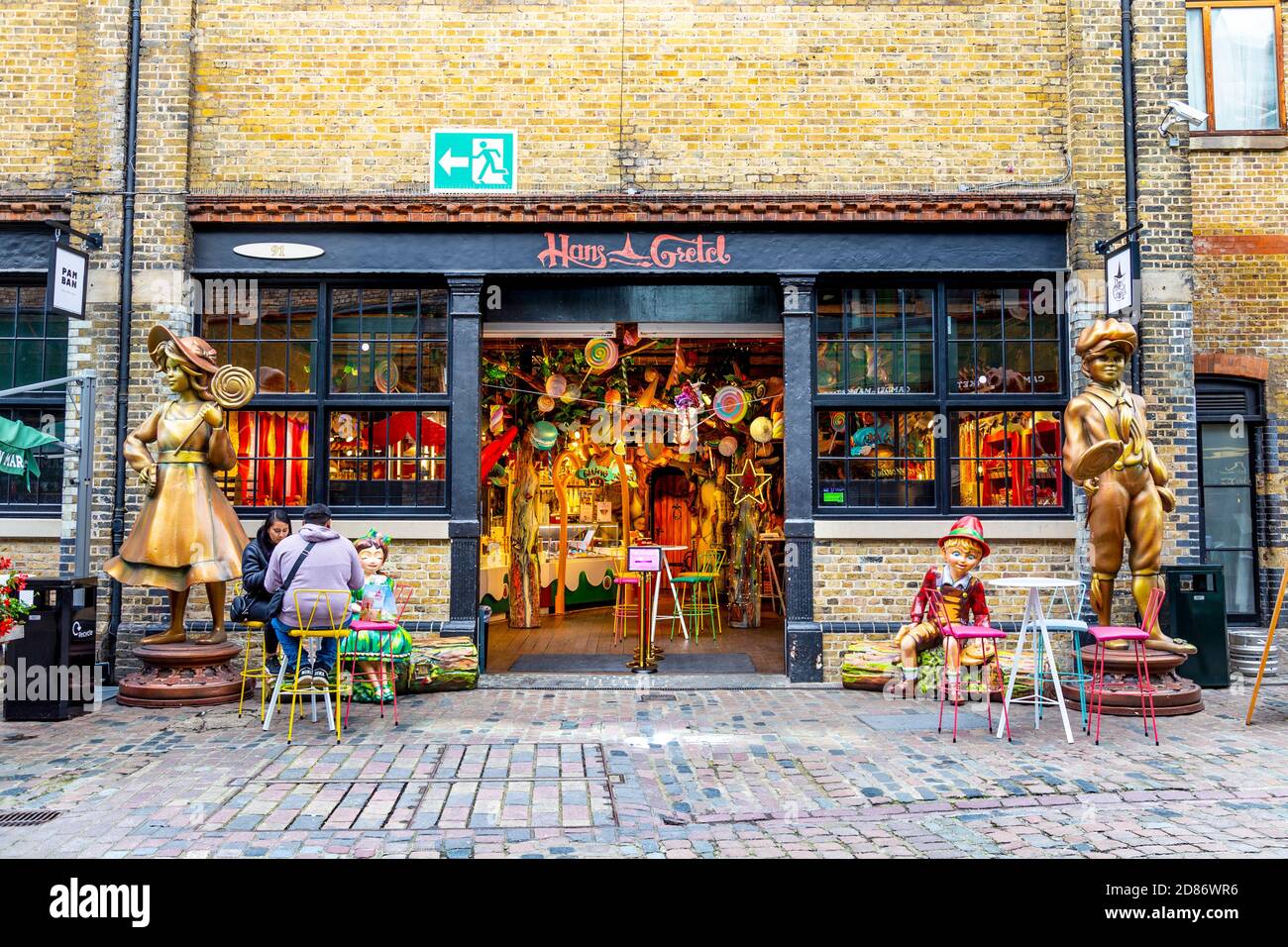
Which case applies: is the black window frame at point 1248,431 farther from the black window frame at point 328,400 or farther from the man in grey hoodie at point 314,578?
the man in grey hoodie at point 314,578

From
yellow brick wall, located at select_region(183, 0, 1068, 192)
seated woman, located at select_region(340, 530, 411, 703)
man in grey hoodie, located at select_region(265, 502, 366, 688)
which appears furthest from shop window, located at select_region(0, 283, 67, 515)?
man in grey hoodie, located at select_region(265, 502, 366, 688)

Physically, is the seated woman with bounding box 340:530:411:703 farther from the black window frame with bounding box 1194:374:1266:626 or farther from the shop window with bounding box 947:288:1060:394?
the black window frame with bounding box 1194:374:1266:626

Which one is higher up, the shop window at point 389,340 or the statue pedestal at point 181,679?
the shop window at point 389,340

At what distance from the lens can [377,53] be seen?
9562 mm

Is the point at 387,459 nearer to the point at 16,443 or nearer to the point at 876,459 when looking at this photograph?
the point at 16,443

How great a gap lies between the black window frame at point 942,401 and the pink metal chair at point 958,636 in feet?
4.03

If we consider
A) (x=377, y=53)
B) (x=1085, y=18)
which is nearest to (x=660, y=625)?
(x=377, y=53)

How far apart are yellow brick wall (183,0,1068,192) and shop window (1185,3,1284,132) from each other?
7.91 ft

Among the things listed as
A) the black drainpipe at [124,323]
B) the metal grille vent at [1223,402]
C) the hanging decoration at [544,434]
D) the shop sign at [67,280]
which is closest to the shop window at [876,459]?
the metal grille vent at [1223,402]

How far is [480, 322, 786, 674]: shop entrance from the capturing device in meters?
11.0

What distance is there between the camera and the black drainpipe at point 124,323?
29.9ft

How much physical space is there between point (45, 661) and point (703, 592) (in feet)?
33.5

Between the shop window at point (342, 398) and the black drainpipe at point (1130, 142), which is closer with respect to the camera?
the black drainpipe at point (1130, 142)

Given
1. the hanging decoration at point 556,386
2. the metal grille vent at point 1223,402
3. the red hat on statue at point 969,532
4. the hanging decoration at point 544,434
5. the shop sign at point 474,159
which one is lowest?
the red hat on statue at point 969,532
